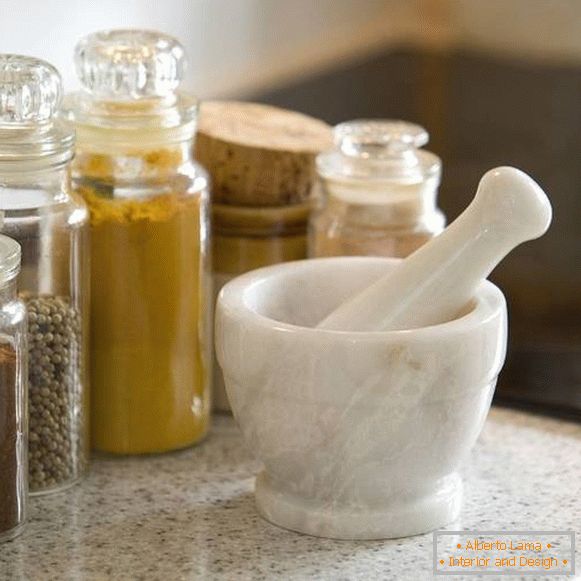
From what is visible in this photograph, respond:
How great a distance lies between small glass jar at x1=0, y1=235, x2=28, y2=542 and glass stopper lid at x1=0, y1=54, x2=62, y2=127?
0.09 m

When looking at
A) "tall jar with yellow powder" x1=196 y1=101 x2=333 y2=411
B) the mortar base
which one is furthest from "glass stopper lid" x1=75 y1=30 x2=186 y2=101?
the mortar base

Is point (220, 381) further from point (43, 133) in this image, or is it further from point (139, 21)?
point (139, 21)

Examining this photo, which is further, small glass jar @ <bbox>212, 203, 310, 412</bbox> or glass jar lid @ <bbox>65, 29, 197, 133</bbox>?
small glass jar @ <bbox>212, 203, 310, 412</bbox>

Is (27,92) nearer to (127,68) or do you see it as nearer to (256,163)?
(127,68)

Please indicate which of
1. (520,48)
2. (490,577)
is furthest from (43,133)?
(520,48)

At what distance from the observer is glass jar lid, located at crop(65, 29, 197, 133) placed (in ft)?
3.41

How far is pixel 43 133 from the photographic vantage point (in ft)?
Result: 3.16

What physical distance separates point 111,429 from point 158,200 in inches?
7.0

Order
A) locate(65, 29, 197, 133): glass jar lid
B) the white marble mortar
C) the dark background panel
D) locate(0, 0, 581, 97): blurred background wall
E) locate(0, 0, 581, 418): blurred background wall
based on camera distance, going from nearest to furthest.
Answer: the white marble mortar
locate(65, 29, 197, 133): glass jar lid
locate(0, 0, 581, 97): blurred background wall
locate(0, 0, 581, 418): blurred background wall
the dark background panel

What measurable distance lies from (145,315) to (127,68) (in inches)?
7.1

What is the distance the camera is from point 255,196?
1.15m

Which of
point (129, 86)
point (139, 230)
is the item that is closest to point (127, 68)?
point (129, 86)

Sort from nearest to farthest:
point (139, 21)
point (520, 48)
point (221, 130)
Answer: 1. point (221, 130)
2. point (139, 21)
3. point (520, 48)

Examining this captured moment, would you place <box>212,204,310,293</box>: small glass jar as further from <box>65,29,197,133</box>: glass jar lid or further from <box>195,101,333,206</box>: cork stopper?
<box>65,29,197,133</box>: glass jar lid
